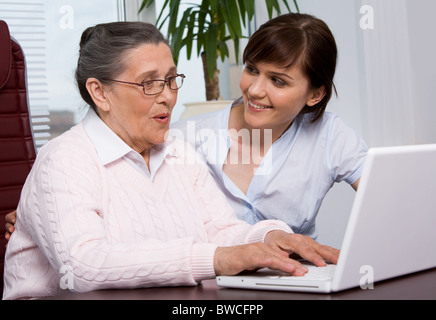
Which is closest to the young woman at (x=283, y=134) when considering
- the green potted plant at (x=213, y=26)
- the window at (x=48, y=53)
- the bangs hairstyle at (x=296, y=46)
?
the bangs hairstyle at (x=296, y=46)

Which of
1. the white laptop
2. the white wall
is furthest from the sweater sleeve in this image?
the white wall

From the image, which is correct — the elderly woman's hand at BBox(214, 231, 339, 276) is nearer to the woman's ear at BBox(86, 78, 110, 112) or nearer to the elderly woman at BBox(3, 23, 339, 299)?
the elderly woman at BBox(3, 23, 339, 299)

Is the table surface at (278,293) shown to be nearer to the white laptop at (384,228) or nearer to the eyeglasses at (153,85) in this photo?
the white laptop at (384,228)

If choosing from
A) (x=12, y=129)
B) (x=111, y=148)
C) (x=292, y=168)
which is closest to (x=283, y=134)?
(x=292, y=168)

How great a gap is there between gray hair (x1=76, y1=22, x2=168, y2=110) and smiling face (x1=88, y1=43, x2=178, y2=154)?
17 millimetres

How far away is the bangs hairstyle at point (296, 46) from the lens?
5.49ft

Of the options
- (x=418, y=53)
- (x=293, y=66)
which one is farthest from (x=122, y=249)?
(x=418, y=53)

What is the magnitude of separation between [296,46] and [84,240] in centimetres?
93

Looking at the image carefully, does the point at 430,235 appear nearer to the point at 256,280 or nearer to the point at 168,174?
the point at 256,280

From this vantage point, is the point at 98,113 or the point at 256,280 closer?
the point at 256,280

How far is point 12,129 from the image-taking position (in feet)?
5.98

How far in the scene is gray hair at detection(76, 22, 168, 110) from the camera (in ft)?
4.37

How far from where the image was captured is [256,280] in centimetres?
94
